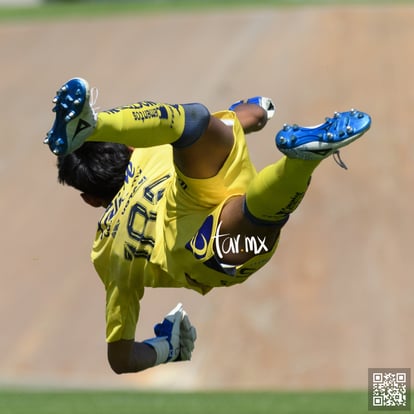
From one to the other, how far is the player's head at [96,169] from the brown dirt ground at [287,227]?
7.21 m

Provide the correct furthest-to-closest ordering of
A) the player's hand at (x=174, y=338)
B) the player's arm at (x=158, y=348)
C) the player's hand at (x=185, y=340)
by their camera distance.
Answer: the player's hand at (x=185, y=340)
the player's hand at (x=174, y=338)
the player's arm at (x=158, y=348)

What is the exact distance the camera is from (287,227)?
1623 centimetres

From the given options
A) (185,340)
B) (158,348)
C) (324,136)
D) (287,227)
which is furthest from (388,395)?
(287,227)

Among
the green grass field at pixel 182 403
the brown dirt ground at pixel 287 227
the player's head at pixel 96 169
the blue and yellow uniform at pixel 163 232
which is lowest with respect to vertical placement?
the green grass field at pixel 182 403

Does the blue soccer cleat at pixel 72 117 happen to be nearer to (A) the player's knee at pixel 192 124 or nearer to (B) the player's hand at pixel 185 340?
(A) the player's knee at pixel 192 124

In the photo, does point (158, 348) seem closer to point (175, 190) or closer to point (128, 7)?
point (175, 190)

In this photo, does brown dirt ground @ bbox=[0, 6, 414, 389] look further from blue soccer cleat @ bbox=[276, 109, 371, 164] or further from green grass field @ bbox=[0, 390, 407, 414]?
blue soccer cleat @ bbox=[276, 109, 371, 164]

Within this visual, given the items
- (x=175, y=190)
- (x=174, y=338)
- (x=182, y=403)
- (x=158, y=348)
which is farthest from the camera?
(x=182, y=403)

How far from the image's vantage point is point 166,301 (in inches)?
603

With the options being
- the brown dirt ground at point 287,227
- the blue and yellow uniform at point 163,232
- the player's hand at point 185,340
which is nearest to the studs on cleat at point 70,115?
the blue and yellow uniform at point 163,232

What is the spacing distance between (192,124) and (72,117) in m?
0.90

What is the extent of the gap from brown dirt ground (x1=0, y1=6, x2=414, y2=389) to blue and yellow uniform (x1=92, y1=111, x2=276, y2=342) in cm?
715

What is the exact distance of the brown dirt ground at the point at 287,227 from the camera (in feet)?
48.4

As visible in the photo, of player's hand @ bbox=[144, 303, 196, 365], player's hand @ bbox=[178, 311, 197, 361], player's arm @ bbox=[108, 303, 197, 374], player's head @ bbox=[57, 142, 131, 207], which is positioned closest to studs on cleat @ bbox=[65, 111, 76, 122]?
player's head @ bbox=[57, 142, 131, 207]
